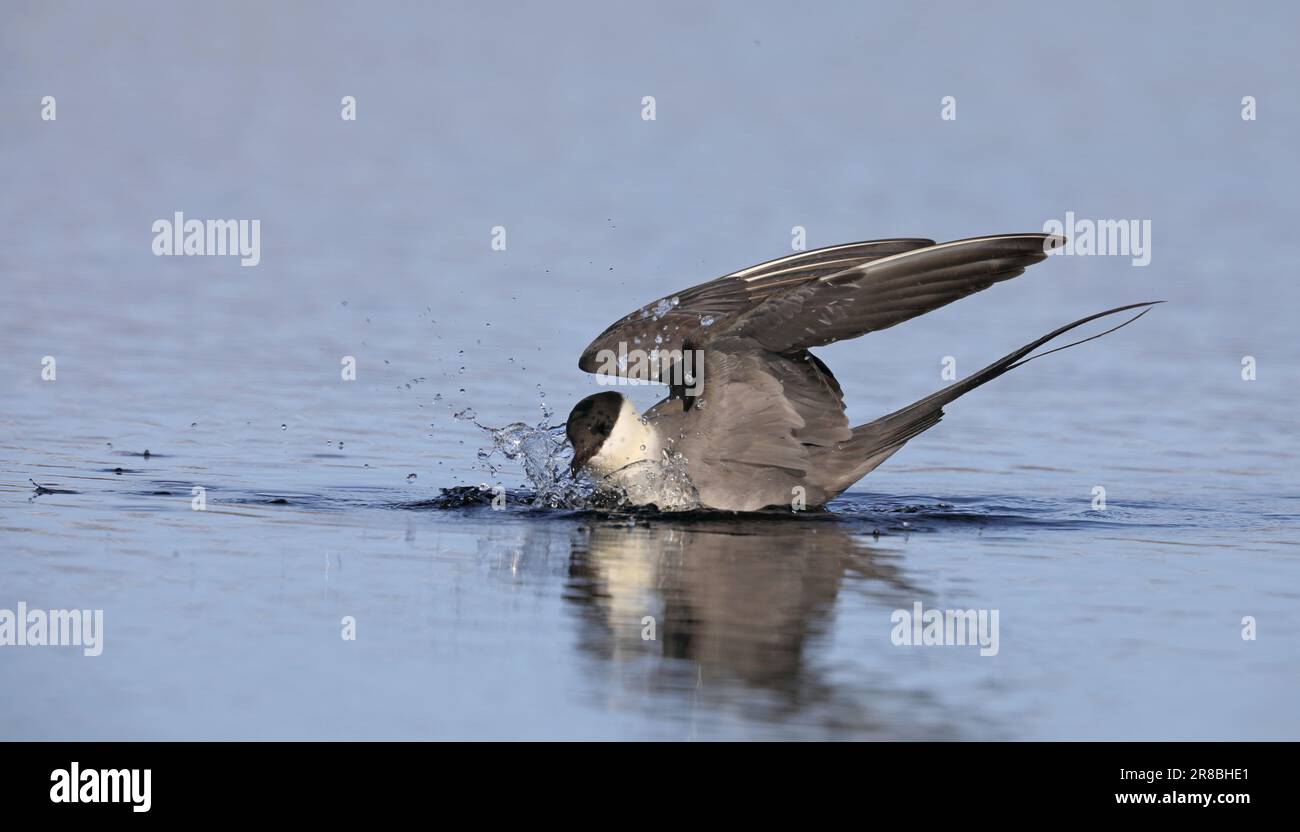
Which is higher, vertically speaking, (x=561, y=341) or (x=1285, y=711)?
(x=561, y=341)

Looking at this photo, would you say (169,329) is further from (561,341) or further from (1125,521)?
(1125,521)

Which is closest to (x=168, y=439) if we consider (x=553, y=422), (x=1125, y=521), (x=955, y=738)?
(x=553, y=422)

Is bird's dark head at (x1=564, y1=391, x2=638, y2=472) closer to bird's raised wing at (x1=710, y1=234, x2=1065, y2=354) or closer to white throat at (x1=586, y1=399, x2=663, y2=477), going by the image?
white throat at (x1=586, y1=399, x2=663, y2=477)

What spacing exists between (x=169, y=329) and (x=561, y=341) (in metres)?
3.26

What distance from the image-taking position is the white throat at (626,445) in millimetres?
10695

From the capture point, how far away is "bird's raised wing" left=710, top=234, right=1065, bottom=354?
10.1m

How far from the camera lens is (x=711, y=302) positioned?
37.6 feet

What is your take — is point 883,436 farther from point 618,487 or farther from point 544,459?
point 544,459

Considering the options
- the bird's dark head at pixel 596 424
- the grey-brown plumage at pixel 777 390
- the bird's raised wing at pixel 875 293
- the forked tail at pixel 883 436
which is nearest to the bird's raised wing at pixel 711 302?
the grey-brown plumage at pixel 777 390

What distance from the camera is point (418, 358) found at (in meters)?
14.6

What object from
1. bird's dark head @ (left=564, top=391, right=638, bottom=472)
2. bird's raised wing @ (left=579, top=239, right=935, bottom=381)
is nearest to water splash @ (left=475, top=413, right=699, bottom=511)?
bird's dark head @ (left=564, top=391, right=638, bottom=472)

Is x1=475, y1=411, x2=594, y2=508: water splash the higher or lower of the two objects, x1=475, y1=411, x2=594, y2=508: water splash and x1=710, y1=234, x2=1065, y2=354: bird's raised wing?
the lower

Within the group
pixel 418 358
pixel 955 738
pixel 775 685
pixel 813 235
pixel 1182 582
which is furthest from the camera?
pixel 813 235

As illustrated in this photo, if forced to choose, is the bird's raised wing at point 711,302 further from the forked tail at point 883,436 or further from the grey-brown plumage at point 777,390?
the forked tail at point 883,436
